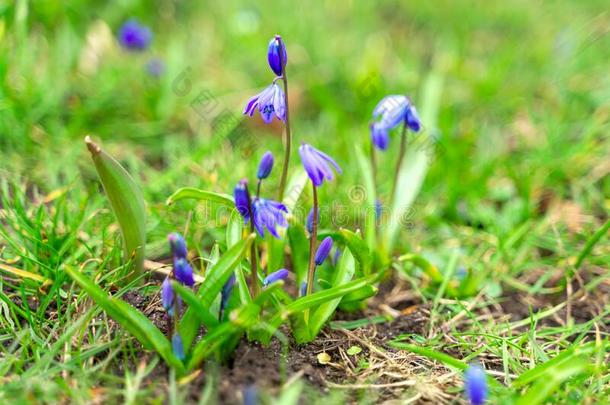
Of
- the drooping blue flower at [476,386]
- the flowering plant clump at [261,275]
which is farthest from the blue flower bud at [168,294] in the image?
the drooping blue flower at [476,386]

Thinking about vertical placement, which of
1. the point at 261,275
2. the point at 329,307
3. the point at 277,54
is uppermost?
the point at 277,54

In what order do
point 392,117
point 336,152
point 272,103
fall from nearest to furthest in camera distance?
point 272,103 < point 392,117 < point 336,152

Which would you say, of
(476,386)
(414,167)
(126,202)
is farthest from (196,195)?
(414,167)

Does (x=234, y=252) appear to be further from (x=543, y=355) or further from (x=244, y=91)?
(x=244, y=91)

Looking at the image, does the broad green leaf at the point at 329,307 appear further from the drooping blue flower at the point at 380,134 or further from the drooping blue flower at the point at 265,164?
the drooping blue flower at the point at 380,134

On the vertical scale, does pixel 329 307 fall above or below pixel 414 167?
below

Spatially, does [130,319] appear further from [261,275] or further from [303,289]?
[303,289]
